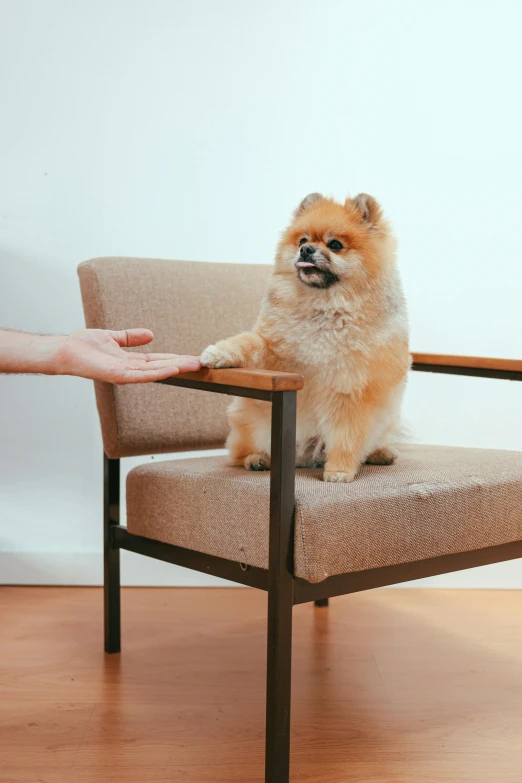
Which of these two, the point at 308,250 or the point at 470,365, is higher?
the point at 308,250

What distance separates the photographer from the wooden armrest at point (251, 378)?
157cm

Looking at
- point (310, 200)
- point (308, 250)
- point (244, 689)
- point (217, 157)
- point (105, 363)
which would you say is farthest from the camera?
point (217, 157)

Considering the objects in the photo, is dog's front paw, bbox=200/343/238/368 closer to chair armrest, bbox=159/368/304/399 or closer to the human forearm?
chair armrest, bbox=159/368/304/399

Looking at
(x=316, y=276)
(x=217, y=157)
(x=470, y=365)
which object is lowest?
(x=470, y=365)

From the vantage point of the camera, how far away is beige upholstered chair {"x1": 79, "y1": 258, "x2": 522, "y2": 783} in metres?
1.58

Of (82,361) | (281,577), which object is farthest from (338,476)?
(82,361)

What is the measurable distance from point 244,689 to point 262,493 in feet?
2.26

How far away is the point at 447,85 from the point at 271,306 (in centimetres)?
139

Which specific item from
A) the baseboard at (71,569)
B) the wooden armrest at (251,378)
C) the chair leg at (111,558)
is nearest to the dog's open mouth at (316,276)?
the wooden armrest at (251,378)

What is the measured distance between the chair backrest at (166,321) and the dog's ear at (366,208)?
0.60m

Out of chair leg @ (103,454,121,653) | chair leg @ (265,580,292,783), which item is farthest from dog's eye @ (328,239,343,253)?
chair leg @ (103,454,121,653)

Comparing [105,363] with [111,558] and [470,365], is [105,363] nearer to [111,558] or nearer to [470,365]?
[111,558]

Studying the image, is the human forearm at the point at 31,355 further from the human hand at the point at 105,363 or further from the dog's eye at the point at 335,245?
the dog's eye at the point at 335,245

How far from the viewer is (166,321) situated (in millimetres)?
2293
